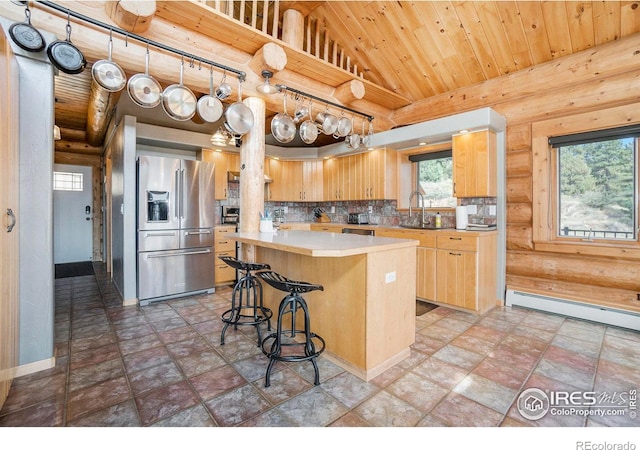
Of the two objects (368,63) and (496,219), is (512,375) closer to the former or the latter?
(496,219)

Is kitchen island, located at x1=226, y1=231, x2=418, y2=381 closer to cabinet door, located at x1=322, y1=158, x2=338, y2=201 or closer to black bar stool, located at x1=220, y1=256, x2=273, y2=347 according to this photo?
black bar stool, located at x1=220, y1=256, x2=273, y2=347

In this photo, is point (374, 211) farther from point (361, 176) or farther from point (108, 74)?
point (108, 74)

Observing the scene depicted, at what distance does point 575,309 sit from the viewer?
3297mm

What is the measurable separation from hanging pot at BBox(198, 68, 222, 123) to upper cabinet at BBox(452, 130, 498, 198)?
116 inches

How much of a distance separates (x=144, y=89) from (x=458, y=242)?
3.51 metres

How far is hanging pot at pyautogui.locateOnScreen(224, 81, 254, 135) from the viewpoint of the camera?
2.91 meters

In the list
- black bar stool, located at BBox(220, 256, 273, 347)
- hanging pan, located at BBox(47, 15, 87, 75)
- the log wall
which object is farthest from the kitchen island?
the log wall

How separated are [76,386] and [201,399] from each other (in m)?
0.92

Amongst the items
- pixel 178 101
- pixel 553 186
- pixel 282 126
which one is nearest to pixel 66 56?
pixel 178 101

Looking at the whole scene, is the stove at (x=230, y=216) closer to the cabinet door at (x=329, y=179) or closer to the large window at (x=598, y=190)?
the cabinet door at (x=329, y=179)

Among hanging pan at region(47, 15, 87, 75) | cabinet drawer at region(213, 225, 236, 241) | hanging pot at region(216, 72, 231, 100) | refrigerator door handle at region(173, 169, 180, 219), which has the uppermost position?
hanging pot at region(216, 72, 231, 100)

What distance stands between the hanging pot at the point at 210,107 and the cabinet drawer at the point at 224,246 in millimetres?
2461

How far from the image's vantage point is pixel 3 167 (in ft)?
5.77

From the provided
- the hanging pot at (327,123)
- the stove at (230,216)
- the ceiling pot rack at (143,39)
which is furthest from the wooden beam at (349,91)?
the stove at (230,216)
